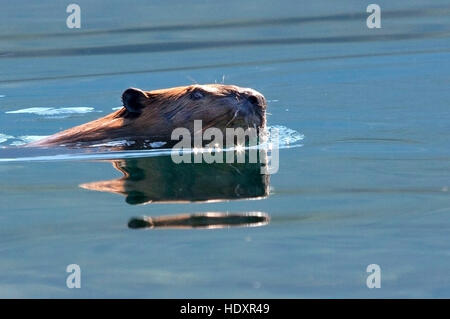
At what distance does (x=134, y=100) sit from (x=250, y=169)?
4.10ft

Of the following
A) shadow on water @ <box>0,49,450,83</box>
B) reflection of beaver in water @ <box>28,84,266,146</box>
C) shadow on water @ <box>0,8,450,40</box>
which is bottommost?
reflection of beaver in water @ <box>28,84,266,146</box>

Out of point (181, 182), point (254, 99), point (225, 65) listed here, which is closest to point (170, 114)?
point (254, 99)

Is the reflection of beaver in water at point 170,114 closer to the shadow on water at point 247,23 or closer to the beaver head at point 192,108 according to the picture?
the beaver head at point 192,108

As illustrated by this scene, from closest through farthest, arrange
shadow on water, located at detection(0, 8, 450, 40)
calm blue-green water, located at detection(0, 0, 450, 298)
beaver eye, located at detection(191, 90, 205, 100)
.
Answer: calm blue-green water, located at detection(0, 0, 450, 298) → beaver eye, located at detection(191, 90, 205, 100) → shadow on water, located at detection(0, 8, 450, 40)

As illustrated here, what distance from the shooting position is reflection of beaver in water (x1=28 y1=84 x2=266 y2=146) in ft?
24.9

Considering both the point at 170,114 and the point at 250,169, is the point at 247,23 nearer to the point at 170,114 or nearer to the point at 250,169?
the point at 170,114

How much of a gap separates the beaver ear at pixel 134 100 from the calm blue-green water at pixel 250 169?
0.63m

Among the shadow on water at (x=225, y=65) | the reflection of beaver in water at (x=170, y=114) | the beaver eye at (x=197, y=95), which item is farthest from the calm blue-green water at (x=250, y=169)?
the beaver eye at (x=197, y=95)

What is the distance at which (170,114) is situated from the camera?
7863 millimetres

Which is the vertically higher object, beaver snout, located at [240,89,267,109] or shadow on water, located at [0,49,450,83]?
shadow on water, located at [0,49,450,83]

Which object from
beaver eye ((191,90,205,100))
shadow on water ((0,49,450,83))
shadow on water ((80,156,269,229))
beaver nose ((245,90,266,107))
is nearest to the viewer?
shadow on water ((80,156,269,229))

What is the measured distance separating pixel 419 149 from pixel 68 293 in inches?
146
